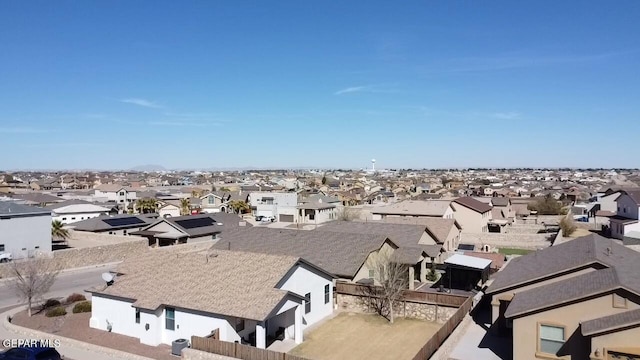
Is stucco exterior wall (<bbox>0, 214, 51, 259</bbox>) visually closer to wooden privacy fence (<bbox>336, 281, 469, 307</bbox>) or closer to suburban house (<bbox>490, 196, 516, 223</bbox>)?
wooden privacy fence (<bbox>336, 281, 469, 307</bbox>)

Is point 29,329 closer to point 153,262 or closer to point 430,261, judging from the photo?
point 153,262

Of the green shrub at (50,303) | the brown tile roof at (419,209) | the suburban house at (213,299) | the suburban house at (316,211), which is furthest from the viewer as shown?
the suburban house at (316,211)

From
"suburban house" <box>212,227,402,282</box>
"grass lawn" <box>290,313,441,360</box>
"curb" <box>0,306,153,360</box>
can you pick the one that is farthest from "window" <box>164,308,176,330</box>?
"suburban house" <box>212,227,402,282</box>

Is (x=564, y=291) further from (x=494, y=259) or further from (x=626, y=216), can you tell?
(x=626, y=216)

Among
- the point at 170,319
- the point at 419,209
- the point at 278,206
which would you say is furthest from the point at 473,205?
the point at 170,319

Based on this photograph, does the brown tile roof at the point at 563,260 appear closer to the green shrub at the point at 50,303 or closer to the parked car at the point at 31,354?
the parked car at the point at 31,354

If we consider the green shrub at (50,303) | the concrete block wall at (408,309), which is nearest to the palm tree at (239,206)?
the green shrub at (50,303)
